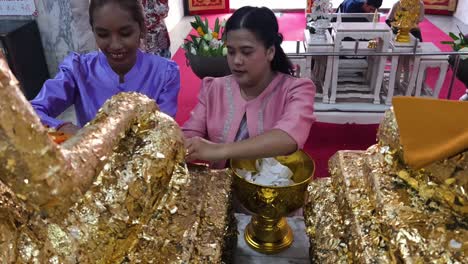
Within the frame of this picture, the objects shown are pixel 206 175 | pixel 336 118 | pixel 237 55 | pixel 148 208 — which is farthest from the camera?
pixel 336 118

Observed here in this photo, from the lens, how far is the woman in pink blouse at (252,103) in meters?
0.86

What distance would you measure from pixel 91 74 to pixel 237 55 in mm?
379

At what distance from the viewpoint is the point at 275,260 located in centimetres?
80

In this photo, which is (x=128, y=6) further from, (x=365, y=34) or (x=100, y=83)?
(x=365, y=34)

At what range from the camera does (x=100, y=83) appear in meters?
1.01

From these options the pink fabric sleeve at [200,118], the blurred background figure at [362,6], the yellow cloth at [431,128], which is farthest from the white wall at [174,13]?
the yellow cloth at [431,128]

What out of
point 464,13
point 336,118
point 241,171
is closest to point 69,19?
point 336,118

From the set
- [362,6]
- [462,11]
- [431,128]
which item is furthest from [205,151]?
[462,11]

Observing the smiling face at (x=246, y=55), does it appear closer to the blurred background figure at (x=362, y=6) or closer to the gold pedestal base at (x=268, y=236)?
the gold pedestal base at (x=268, y=236)

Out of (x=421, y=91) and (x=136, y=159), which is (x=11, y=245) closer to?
(x=136, y=159)

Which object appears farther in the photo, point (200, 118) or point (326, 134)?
point (326, 134)

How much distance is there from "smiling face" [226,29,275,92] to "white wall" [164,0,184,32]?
3612 mm

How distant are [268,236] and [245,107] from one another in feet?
1.26

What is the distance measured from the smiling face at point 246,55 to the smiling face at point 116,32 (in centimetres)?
22
